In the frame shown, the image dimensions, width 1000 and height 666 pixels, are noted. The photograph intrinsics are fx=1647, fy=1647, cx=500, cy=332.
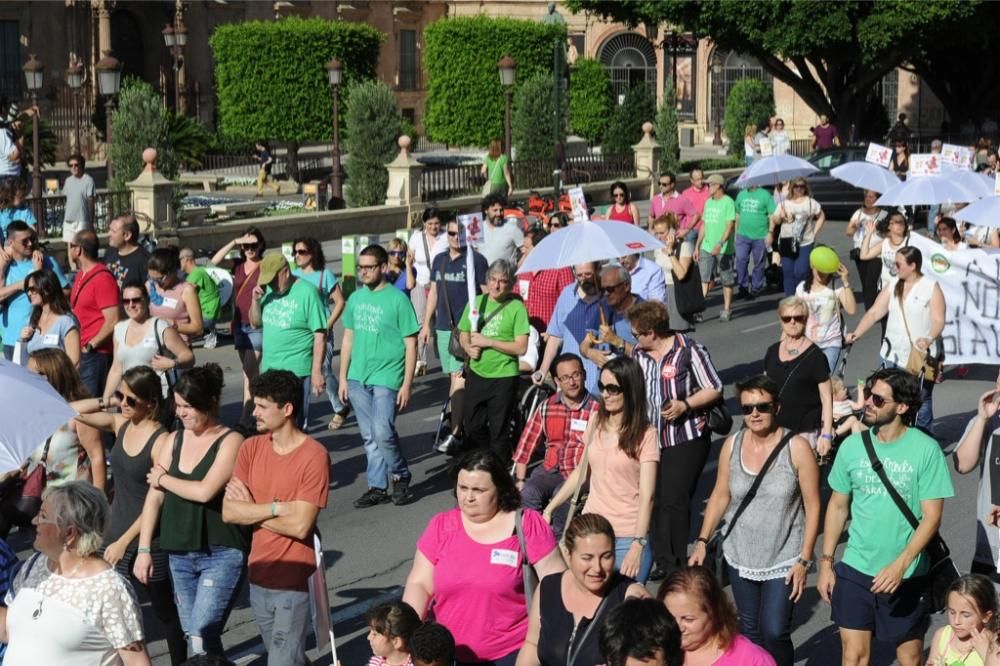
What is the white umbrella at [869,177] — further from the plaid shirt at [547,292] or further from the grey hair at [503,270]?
the grey hair at [503,270]

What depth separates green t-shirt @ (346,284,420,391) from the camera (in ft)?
36.5

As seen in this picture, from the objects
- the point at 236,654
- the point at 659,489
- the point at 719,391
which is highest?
the point at 719,391

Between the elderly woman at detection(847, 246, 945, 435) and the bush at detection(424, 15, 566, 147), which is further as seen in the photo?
the bush at detection(424, 15, 566, 147)

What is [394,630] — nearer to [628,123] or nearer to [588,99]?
[628,123]

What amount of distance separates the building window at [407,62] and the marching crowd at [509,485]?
168 ft

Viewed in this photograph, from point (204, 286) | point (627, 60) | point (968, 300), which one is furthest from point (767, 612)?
point (627, 60)

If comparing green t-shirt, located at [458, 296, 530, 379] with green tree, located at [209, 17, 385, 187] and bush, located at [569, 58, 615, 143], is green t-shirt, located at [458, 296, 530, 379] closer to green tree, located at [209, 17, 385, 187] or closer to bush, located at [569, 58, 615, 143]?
green tree, located at [209, 17, 385, 187]

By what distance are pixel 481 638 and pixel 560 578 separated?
476 mm

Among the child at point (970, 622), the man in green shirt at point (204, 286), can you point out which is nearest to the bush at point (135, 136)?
the man in green shirt at point (204, 286)

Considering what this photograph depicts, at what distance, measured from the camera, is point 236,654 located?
845 centimetres

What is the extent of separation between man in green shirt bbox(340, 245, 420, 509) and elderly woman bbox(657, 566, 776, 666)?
5.44m

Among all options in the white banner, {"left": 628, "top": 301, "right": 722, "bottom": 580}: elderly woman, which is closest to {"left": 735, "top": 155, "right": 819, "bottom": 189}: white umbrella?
the white banner

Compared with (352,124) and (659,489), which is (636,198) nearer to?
(352,124)

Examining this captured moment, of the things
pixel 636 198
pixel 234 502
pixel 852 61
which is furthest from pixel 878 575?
pixel 852 61
